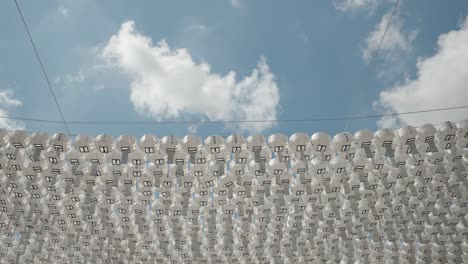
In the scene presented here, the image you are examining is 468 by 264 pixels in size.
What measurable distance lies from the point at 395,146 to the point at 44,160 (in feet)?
26.6

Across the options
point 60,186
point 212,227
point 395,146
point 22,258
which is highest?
point 395,146

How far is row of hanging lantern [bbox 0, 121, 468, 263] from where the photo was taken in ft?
28.5

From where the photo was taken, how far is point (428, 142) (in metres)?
8.59

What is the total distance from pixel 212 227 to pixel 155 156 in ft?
10.5

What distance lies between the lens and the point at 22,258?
38.4 ft

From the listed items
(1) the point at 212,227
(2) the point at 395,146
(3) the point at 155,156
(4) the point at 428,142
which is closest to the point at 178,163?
(3) the point at 155,156

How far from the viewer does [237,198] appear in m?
10.1

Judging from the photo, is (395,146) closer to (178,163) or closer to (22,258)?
(178,163)

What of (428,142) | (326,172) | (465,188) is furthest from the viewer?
(465,188)

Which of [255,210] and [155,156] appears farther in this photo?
[255,210]

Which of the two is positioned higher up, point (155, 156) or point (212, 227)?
point (155, 156)

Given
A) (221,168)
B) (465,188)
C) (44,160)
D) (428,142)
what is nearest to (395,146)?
(428,142)

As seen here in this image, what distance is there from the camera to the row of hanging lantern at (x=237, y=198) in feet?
28.5

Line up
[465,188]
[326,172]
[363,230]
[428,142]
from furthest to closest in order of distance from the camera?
[363,230]
[465,188]
[326,172]
[428,142]
